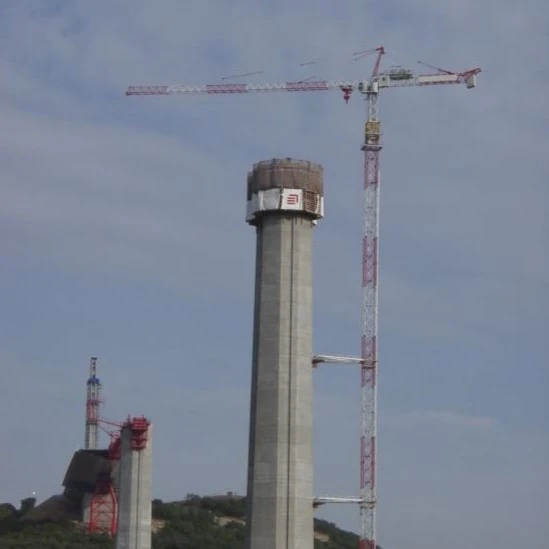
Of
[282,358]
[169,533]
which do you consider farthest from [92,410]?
[282,358]

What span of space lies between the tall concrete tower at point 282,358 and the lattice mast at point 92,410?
62810mm

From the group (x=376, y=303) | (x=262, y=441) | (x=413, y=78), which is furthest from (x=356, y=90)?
(x=262, y=441)

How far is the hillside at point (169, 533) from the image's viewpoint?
16488 centimetres

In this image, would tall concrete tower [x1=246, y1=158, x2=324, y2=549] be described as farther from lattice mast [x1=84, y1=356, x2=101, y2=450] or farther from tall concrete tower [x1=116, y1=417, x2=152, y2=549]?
lattice mast [x1=84, y1=356, x2=101, y2=450]

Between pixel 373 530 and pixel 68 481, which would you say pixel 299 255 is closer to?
pixel 373 530

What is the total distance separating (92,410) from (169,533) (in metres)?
17.6

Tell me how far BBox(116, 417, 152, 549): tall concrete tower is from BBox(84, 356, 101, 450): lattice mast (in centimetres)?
3973

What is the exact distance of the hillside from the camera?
164875 millimetres

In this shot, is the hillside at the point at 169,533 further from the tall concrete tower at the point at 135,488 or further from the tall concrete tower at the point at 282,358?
the tall concrete tower at the point at 282,358

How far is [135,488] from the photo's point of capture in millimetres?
130750

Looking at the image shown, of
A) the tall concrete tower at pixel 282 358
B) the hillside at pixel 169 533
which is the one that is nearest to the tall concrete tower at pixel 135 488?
the tall concrete tower at pixel 282 358

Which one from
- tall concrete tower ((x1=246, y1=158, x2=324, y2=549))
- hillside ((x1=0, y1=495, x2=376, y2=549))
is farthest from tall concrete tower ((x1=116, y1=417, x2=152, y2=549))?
hillside ((x1=0, y1=495, x2=376, y2=549))

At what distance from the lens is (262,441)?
10756cm

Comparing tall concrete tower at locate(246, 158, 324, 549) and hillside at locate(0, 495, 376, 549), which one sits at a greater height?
tall concrete tower at locate(246, 158, 324, 549)
